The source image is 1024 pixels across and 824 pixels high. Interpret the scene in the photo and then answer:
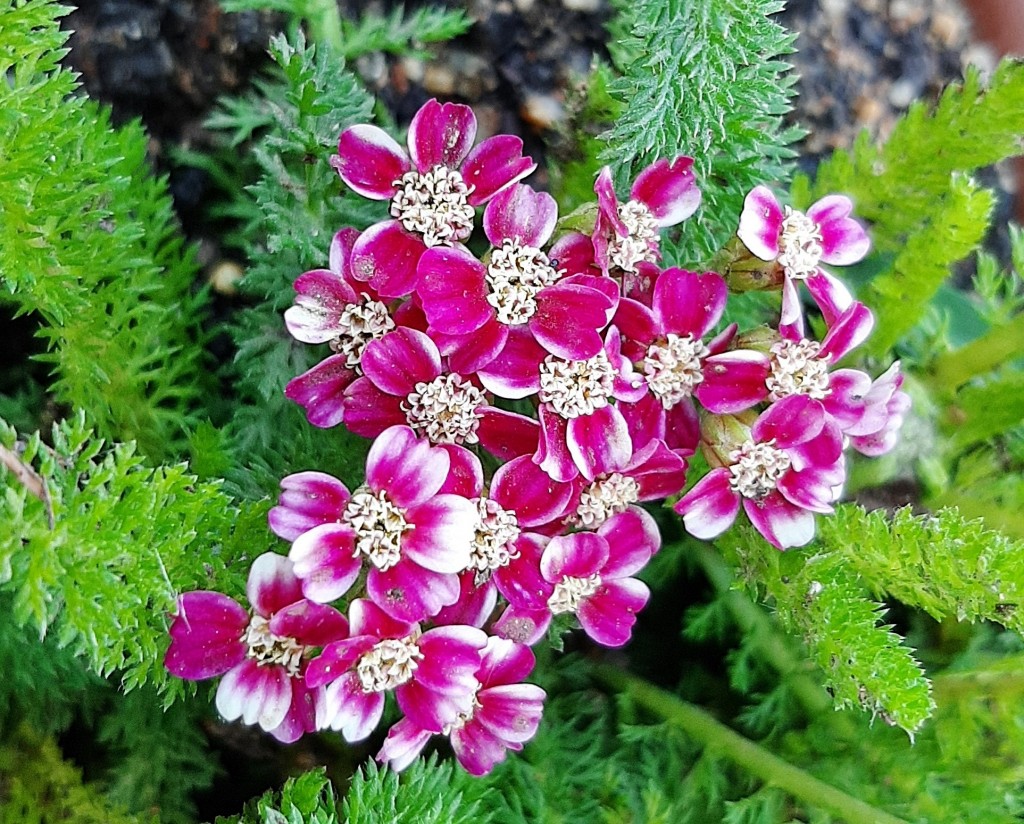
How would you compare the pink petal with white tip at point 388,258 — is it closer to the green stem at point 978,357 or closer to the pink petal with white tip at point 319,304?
the pink petal with white tip at point 319,304

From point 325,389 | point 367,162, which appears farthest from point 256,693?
point 367,162

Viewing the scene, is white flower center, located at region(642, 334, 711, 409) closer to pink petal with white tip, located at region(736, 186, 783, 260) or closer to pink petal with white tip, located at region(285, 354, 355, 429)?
pink petal with white tip, located at region(736, 186, 783, 260)

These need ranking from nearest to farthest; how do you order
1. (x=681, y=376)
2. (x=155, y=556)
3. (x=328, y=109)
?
1. (x=155, y=556)
2. (x=681, y=376)
3. (x=328, y=109)

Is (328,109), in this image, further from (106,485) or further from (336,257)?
(106,485)

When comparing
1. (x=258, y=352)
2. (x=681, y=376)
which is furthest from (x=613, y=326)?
(x=258, y=352)

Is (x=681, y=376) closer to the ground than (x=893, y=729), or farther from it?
farther from it

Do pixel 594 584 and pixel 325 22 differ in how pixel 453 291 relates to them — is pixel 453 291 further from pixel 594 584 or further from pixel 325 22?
pixel 325 22

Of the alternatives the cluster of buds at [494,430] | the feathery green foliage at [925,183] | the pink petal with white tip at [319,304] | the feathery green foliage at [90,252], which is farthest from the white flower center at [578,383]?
the feathery green foliage at [925,183]
